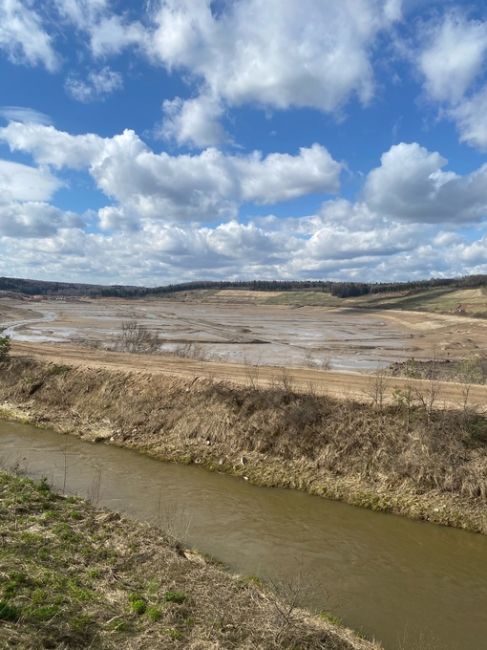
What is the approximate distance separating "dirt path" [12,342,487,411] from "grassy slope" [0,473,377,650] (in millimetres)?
13523

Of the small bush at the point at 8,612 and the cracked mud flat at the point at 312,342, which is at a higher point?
the small bush at the point at 8,612

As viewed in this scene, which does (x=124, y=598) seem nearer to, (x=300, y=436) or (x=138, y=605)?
(x=138, y=605)

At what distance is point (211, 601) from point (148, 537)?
3.76m

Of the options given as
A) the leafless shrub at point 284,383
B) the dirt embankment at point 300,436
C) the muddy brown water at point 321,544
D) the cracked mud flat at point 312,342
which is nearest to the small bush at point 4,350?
the dirt embankment at point 300,436

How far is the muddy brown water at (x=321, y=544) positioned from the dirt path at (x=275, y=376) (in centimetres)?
716

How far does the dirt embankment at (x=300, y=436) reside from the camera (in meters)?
17.3

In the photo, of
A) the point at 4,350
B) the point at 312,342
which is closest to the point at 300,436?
the point at 4,350

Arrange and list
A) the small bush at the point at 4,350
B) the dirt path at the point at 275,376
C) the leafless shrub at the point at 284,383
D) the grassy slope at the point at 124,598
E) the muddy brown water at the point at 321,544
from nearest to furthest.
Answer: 1. the grassy slope at the point at 124,598
2. the muddy brown water at the point at 321,544
3. the dirt path at the point at 275,376
4. the leafless shrub at the point at 284,383
5. the small bush at the point at 4,350

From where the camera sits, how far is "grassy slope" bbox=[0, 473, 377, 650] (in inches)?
318

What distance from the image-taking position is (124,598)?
31.1ft

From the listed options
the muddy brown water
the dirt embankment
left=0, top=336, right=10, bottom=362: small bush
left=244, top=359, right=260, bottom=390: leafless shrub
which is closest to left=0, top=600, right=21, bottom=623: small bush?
the muddy brown water

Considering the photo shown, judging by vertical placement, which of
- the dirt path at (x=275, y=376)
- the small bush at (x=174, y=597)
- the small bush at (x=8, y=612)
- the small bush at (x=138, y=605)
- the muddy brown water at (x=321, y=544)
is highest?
the dirt path at (x=275, y=376)

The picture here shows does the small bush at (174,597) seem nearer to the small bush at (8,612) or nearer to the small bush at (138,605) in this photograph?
the small bush at (138,605)

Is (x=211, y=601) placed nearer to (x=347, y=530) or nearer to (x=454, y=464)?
(x=347, y=530)
